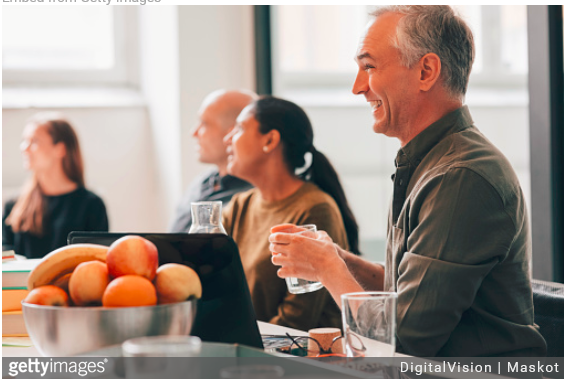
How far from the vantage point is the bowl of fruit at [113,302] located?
890 millimetres

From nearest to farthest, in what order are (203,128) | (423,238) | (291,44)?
(423,238)
(203,128)
(291,44)

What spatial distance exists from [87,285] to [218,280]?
0.23m

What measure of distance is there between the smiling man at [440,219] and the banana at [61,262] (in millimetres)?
418

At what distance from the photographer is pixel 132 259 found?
0.93m

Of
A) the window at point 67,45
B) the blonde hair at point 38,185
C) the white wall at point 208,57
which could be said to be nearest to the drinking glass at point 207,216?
the blonde hair at point 38,185

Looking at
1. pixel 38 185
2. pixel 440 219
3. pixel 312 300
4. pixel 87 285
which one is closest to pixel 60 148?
pixel 38 185

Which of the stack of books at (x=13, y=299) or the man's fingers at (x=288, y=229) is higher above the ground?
the man's fingers at (x=288, y=229)

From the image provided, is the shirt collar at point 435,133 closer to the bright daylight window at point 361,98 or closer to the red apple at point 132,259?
the red apple at point 132,259

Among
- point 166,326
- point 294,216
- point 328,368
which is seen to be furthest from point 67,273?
point 294,216

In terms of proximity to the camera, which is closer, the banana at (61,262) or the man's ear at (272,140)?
the banana at (61,262)

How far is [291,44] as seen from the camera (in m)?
4.21

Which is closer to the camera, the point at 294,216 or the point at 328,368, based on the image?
the point at 328,368

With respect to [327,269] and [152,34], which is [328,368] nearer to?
[327,269]

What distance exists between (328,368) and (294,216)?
130 centimetres
